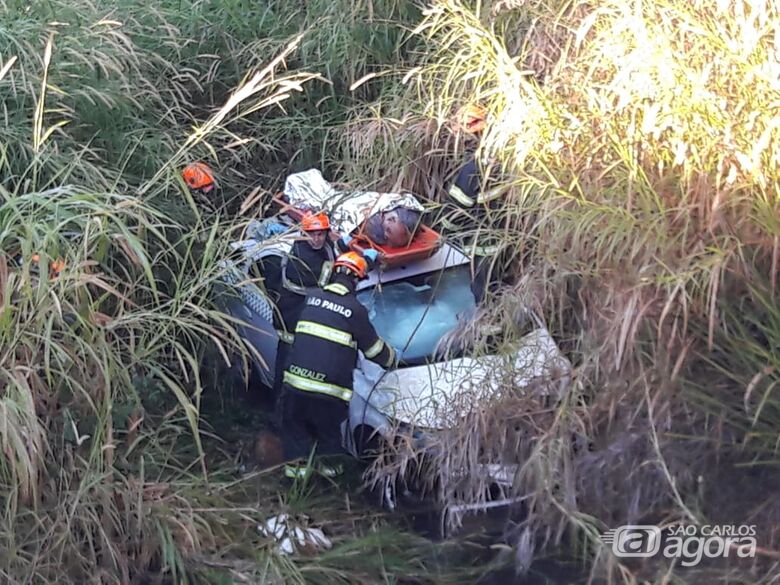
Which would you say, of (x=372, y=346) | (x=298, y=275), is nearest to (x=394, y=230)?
(x=298, y=275)

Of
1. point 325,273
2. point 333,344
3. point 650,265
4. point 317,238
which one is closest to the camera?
point 650,265

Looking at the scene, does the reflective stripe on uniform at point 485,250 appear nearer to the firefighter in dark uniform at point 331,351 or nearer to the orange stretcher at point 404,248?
the orange stretcher at point 404,248

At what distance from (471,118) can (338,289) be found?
114 centimetres

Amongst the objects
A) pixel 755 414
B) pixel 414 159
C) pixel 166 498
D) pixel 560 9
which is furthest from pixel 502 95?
pixel 166 498

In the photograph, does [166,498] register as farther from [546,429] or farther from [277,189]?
[277,189]

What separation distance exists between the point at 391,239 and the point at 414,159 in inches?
35.4

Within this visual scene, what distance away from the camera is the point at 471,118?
190 inches

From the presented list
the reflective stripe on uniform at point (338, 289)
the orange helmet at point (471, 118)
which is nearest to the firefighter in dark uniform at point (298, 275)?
the reflective stripe on uniform at point (338, 289)

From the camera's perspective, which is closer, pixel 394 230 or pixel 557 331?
pixel 557 331

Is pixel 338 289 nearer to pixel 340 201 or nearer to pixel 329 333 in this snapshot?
pixel 329 333

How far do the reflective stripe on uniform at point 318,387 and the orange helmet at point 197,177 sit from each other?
1.00 m

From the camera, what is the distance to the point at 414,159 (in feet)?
17.3

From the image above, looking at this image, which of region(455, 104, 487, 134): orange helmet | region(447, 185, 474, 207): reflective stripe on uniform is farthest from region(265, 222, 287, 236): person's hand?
region(455, 104, 487, 134): orange helmet

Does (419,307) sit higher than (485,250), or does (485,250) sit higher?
(485,250)
